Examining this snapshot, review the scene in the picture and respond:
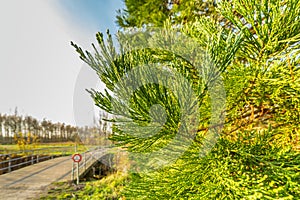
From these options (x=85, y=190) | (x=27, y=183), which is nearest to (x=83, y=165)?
(x=27, y=183)

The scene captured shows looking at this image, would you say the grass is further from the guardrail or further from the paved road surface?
the guardrail

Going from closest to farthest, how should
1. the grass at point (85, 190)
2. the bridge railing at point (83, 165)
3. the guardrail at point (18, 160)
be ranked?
the grass at point (85, 190)
the bridge railing at point (83, 165)
the guardrail at point (18, 160)

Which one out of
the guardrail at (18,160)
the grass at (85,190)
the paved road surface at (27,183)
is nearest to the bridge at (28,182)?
the paved road surface at (27,183)

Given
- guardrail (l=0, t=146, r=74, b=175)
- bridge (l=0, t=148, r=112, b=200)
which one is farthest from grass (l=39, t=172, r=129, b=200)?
guardrail (l=0, t=146, r=74, b=175)

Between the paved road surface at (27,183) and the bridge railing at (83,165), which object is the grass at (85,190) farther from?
the bridge railing at (83,165)

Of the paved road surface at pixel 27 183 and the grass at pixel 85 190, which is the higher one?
the paved road surface at pixel 27 183

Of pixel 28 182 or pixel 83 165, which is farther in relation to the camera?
pixel 83 165

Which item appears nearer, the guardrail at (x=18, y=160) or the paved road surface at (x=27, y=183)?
the paved road surface at (x=27, y=183)

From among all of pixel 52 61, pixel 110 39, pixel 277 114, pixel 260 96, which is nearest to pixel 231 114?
pixel 260 96

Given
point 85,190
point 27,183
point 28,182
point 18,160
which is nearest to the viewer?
point 85,190

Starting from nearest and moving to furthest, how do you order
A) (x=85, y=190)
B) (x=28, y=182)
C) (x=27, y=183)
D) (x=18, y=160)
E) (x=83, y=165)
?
1. (x=85, y=190)
2. (x=27, y=183)
3. (x=28, y=182)
4. (x=83, y=165)
5. (x=18, y=160)

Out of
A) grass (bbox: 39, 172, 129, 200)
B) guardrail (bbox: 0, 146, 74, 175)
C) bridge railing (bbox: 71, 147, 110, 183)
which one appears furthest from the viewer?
guardrail (bbox: 0, 146, 74, 175)

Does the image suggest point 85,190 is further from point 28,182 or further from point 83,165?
point 83,165

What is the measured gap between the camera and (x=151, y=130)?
605 millimetres
